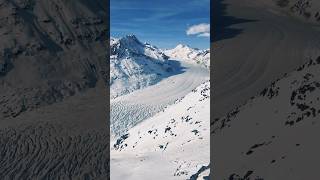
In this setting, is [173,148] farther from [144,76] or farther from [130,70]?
[130,70]

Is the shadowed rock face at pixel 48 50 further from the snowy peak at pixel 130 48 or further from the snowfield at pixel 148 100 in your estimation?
the snowy peak at pixel 130 48

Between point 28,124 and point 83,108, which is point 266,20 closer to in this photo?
point 83,108

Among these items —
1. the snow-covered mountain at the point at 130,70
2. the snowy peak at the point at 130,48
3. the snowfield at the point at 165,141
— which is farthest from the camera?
the snowy peak at the point at 130,48

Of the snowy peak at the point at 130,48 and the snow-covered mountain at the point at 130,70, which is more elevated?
the snowy peak at the point at 130,48

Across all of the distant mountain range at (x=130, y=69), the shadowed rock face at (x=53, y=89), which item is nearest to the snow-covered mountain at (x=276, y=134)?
the shadowed rock face at (x=53, y=89)

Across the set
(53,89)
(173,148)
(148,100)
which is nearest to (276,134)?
(173,148)

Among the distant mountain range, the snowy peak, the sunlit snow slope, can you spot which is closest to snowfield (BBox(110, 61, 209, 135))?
the sunlit snow slope
